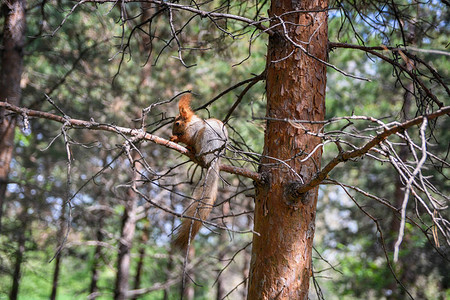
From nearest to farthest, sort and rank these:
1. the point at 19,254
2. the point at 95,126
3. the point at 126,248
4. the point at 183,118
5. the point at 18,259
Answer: the point at 95,126
the point at 183,118
the point at 19,254
the point at 18,259
the point at 126,248

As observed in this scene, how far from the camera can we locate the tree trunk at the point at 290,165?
2770 mm

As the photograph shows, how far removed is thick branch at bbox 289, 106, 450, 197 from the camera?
1.82m

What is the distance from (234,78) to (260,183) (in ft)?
26.8

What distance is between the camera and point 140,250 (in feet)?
35.8

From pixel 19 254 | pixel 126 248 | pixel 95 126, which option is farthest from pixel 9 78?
pixel 126 248

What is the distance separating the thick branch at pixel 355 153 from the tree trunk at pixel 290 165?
0.21 ft

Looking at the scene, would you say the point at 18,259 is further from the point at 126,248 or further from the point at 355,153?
the point at 355,153

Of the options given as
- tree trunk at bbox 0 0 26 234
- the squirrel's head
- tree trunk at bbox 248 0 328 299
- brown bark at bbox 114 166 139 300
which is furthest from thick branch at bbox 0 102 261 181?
brown bark at bbox 114 166 139 300

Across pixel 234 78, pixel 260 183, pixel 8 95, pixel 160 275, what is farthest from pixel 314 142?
pixel 160 275

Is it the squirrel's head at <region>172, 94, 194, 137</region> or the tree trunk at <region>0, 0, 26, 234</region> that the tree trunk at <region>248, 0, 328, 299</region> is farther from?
the tree trunk at <region>0, 0, 26, 234</region>

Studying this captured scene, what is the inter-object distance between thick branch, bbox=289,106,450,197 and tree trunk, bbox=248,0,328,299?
0.21ft

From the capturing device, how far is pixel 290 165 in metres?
2.86

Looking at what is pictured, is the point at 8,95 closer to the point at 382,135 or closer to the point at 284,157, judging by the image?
the point at 284,157

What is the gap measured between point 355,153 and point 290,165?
683mm
